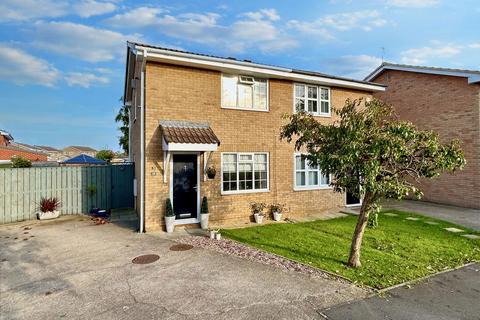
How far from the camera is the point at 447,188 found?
14.3 metres

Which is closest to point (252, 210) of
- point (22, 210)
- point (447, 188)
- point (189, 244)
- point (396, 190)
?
point (189, 244)

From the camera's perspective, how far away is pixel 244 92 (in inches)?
432

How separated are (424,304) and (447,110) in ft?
43.4

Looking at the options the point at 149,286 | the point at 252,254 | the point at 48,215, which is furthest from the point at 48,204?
the point at 252,254

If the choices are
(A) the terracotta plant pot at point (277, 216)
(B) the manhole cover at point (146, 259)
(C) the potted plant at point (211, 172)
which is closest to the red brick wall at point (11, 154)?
(C) the potted plant at point (211, 172)

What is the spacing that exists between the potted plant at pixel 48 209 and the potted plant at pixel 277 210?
347 inches

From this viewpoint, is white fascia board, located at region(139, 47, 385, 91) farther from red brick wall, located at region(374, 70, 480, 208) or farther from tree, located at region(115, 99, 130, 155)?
tree, located at region(115, 99, 130, 155)

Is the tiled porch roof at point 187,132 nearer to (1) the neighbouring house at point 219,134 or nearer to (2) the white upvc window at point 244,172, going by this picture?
(1) the neighbouring house at point 219,134

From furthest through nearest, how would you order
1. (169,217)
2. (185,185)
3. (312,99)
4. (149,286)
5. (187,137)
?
1. (312,99)
2. (185,185)
3. (169,217)
4. (187,137)
5. (149,286)

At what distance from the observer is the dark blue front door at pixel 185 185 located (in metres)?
9.68

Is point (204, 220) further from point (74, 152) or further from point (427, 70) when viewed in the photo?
point (74, 152)

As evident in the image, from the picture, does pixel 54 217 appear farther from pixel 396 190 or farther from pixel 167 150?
pixel 396 190

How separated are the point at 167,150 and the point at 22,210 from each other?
7.00 m

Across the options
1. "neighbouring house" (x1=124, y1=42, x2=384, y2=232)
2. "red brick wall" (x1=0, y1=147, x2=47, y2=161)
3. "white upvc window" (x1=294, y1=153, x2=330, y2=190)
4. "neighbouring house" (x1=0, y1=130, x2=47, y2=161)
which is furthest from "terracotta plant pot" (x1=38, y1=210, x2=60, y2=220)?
"red brick wall" (x1=0, y1=147, x2=47, y2=161)
